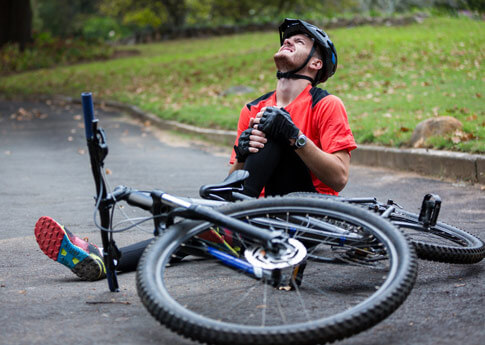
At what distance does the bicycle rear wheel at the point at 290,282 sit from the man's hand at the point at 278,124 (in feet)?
2.00

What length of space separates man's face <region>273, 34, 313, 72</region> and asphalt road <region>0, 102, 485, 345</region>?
54.3 inches

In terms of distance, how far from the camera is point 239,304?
3.38m

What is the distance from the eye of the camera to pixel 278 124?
360 cm

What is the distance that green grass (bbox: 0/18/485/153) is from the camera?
1038 centimetres

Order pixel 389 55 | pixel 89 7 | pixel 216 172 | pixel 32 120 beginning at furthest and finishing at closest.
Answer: pixel 89 7 → pixel 389 55 → pixel 32 120 → pixel 216 172

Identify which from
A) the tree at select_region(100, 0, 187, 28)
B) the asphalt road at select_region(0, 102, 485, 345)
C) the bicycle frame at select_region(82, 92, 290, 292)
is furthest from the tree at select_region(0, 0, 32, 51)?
the bicycle frame at select_region(82, 92, 290, 292)

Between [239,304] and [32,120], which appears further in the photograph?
[32,120]

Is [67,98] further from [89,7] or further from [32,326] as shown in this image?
[89,7]

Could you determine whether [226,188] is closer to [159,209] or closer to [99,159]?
[159,209]

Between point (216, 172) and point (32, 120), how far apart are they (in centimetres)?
843

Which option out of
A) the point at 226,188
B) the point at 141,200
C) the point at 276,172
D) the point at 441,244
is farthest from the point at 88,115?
the point at 441,244

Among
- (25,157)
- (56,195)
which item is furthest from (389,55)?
(56,195)

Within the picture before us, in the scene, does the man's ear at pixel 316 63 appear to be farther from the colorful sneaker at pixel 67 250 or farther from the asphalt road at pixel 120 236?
the colorful sneaker at pixel 67 250

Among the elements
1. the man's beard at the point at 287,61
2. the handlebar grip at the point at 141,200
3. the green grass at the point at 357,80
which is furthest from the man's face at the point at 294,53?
the green grass at the point at 357,80
